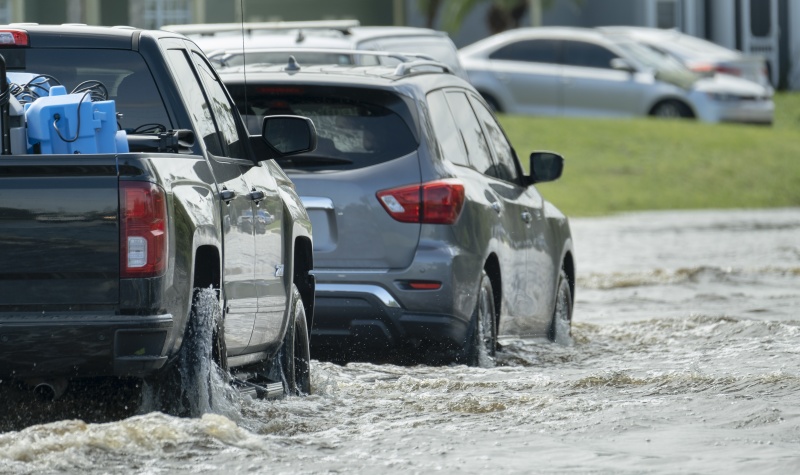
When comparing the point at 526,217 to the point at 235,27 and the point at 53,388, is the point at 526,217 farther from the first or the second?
the point at 53,388

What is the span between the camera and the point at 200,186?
6.44 metres

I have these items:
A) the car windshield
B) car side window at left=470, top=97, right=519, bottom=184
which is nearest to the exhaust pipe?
car side window at left=470, top=97, right=519, bottom=184

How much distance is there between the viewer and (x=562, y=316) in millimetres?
11523

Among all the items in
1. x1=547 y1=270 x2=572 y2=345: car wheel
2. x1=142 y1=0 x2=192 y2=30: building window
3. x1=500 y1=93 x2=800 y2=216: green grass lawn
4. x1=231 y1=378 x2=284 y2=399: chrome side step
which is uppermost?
x1=142 y1=0 x2=192 y2=30: building window

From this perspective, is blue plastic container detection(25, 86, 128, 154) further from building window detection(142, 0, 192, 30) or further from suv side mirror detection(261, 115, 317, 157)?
building window detection(142, 0, 192, 30)

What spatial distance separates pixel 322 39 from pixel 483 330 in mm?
6246

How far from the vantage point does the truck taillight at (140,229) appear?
19.2 feet

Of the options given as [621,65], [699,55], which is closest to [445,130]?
[621,65]

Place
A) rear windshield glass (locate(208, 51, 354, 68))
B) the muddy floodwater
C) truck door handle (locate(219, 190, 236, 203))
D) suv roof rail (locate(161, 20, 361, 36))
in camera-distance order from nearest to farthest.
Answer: the muddy floodwater, truck door handle (locate(219, 190, 236, 203)), rear windshield glass (locate(208, 51, 354, 68)), suv roof rail (locate(161, 20, 361, 36))

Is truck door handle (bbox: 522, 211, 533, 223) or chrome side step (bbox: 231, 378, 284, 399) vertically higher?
truck door handle (bbox: 522, 211, 533, 223)

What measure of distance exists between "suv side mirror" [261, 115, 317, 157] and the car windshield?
22.7 metres

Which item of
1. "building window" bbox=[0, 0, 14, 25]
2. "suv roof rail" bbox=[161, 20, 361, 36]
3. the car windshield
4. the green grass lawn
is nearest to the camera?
"suv roof rail" bbox=[161, 20, 361, 36]

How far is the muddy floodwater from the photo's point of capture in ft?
19.7

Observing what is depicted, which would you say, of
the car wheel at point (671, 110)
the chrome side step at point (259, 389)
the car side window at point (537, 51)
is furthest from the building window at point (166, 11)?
the chrome side step at point (259, 389)
